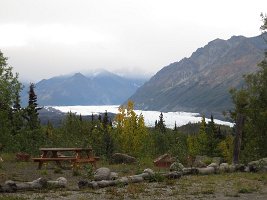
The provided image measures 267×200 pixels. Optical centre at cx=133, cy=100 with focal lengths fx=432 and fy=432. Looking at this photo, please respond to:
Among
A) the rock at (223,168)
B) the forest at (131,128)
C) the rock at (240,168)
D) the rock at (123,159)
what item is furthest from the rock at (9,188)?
the rock at (123,159)

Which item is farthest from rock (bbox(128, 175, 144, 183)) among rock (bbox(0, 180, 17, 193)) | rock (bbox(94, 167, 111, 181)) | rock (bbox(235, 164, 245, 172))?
rock (bbox(235, 164, 245, 172))

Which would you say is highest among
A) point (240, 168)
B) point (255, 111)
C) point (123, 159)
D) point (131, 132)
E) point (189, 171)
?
point (255, 111)

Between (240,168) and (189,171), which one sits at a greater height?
(189,171)

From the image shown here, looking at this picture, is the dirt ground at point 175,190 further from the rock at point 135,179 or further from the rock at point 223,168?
the rock at point 223,168

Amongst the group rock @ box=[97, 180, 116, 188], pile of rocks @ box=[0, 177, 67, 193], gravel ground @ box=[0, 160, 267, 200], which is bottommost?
gravel ground @ box=[0, 160, 267, 200]

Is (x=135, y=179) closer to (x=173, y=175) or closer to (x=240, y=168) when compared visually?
(x=173, y=175)

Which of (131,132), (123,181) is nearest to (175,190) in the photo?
(123,181)

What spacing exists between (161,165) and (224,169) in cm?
1021

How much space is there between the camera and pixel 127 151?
6197cm

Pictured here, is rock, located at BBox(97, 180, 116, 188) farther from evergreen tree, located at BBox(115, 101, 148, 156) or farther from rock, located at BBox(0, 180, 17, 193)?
evergreen tree, located at BBox(115, 101, 148, 156)

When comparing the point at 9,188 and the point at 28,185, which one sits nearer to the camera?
the point at 9,188

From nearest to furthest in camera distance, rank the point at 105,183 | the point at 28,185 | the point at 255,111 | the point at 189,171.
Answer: the point at 28,185 → the point at 105,183 → the point at 189,171 → the point at 255,111

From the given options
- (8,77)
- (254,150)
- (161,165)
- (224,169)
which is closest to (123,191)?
(224,169)

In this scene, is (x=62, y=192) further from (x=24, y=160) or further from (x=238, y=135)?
(x=24, y=160)
